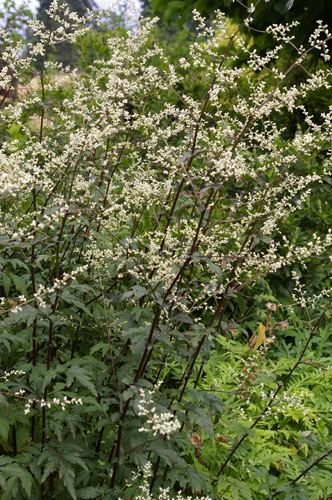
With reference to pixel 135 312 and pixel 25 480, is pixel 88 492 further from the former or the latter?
pixel 135 312

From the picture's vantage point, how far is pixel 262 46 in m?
8.30

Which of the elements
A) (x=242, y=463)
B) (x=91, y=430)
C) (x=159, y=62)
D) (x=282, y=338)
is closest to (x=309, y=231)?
(x=282, y=338)

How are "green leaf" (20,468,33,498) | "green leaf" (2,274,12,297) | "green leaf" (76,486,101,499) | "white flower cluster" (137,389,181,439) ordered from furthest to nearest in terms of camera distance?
"green leaf" (2,274,12,297) → "green leaf" (76,486,101,499) → "green leaf" (20,468,33,498) → "white flower cluster" (137,389,181,439)

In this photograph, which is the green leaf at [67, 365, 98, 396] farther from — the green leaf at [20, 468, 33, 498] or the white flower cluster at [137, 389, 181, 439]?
the green leaf at [20, 468, 33, 498]

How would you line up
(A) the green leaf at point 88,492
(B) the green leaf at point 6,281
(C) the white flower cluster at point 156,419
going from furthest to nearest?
(B) the green leaf at point 6,281 → (A) the green leaf at point 88,492 → (C) the white flower cluster at point 156,419

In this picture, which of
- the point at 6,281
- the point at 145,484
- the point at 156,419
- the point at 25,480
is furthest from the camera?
the point at 6,281

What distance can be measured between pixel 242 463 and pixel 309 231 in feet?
9.87

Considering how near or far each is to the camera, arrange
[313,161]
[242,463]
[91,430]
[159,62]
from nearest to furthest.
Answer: [91,430] < [242,463] < [313,161] < [159,62]

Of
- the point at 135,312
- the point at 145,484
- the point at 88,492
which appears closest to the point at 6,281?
the point at 135,312

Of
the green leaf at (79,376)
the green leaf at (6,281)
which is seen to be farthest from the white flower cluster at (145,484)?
the green leaf at (6,281)

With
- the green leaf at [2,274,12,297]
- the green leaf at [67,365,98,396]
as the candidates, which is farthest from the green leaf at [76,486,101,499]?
the green leaf at [2,274,12,297]

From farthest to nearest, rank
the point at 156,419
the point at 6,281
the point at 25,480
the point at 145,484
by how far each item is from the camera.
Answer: the point at 6,281, the point at 145,484, the point at 25,480, the point at 156,419

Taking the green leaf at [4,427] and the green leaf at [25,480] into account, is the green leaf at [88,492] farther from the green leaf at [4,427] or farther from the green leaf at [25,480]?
the green leaf at [4,427]

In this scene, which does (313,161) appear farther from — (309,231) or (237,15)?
(237,15)
